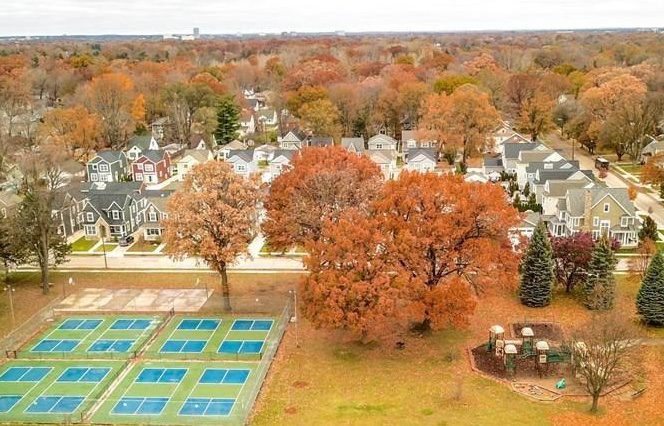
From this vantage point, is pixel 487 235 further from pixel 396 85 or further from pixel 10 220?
pixel 396 85

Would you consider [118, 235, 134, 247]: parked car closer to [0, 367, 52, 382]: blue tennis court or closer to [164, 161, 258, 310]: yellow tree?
[164, 161, 258, 310]: yellow tree

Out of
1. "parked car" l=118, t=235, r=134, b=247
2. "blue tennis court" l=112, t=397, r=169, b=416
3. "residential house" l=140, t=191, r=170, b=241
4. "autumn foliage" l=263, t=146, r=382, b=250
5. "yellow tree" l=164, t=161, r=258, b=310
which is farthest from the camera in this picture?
"residential house" l=140, t=191, r=170, b=241

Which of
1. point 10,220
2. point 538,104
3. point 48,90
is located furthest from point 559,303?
point 48,90

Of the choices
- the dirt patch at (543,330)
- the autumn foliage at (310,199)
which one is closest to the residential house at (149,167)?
the autumn foliage at (310,199)

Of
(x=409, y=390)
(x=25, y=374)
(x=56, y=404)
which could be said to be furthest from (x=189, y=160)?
(x=409, y=390)

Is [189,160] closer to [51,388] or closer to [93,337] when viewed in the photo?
[93,337]

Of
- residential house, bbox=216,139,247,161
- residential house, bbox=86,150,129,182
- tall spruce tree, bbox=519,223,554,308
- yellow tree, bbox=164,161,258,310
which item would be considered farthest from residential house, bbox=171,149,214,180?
tall spruce tree, bbox=519,223,554,308
